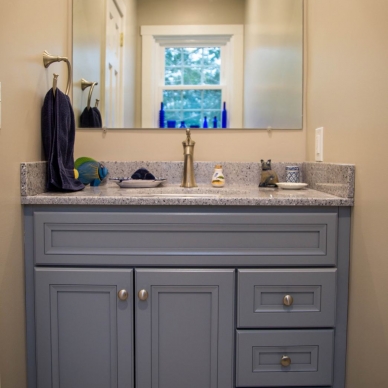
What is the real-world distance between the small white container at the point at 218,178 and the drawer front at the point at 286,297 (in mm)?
515

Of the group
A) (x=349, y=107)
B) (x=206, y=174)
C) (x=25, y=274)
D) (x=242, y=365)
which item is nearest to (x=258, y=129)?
(x=206, y=174)

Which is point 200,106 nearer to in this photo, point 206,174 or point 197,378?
point 206,174

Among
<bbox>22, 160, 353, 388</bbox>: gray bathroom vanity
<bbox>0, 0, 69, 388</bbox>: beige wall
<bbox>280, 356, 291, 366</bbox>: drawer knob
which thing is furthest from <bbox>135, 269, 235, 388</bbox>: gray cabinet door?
<bbox>0, 0, 69, 388</bbox>: beige wall

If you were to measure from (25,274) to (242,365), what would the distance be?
0.72 m

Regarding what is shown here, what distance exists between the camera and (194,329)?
4.01 feet

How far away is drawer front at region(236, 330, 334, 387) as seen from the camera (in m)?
1.22

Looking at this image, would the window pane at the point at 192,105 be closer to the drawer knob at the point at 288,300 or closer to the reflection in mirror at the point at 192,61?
the reflection in mirror at the point at 192,61

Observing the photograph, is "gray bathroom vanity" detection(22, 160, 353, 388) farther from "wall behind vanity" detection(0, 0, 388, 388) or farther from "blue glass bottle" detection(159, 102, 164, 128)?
"blue glass bottle" detection(159, 102, 164, 128)

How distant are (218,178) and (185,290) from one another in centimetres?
57

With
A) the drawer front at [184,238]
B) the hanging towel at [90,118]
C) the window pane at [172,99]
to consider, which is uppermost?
the window pane at [172,99]

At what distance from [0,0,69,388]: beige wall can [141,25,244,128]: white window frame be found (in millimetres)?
488

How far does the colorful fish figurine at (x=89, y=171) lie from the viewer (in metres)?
1.61

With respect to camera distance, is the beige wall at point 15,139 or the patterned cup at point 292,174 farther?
the patterned cup at point 292,174

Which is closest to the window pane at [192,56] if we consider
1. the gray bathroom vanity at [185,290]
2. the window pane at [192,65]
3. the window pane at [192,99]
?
the window pane at [192,65]
